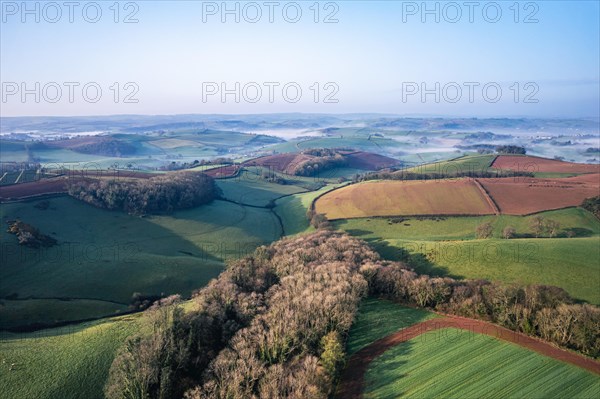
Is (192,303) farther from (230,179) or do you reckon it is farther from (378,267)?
(230,179)

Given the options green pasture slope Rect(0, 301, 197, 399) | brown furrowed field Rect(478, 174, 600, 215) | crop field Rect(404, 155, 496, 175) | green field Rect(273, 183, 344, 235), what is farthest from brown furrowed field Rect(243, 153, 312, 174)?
green pasture slope Rect(0, 301, 197, 399)

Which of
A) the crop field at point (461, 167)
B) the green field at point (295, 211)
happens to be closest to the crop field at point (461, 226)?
the green field at point (295, 211)

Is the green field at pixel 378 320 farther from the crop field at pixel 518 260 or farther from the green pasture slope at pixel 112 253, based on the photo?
the green pasture slope at pixel 112 253

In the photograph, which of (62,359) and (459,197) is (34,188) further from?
(459,197)

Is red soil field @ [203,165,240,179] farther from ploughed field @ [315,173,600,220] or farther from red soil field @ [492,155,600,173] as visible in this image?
red soil field @ [492,155,600,173]

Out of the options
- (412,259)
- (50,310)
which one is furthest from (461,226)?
(50,310)

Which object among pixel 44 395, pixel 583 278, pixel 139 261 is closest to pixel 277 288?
pixel 44 395
